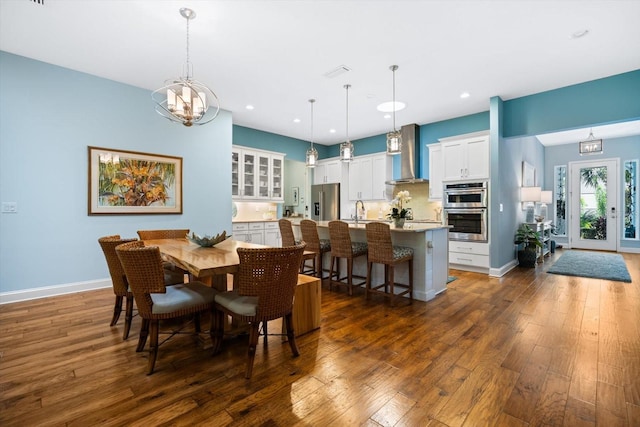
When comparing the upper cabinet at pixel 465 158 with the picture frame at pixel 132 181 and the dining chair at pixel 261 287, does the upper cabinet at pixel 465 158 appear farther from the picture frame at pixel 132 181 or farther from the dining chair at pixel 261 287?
the picture frame at pixel 132 181

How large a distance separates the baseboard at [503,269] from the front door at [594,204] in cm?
427

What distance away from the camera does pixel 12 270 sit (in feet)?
11.4

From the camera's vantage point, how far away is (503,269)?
16.4ft

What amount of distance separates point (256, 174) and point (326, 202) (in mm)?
2106

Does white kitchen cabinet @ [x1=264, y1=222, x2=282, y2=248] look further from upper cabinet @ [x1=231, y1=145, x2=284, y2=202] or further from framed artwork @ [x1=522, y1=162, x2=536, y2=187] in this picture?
framed artwork @ [x1=522, y1=162, x2=536, y2=187]

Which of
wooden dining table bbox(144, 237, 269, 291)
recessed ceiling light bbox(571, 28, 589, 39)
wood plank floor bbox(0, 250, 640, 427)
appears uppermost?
recessed ceiling light bbox(571, 28, 589, 39)

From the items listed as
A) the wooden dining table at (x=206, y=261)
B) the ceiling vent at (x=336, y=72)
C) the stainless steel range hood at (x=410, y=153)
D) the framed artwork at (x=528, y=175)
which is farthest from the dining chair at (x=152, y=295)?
the framed artwork at (x=528, y=175)

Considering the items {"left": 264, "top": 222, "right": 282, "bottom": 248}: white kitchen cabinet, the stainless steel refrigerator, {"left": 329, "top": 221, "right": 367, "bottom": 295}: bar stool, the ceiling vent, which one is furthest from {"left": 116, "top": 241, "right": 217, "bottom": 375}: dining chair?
the stainless steel refrigerator

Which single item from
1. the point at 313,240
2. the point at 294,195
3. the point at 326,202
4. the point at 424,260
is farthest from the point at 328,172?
the point at 424,260

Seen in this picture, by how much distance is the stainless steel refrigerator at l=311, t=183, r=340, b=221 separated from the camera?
7.57 metres

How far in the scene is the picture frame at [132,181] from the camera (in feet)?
13.1

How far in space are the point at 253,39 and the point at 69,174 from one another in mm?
2999

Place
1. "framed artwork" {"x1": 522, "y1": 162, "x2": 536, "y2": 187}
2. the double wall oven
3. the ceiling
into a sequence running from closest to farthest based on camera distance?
the ceiling < the double wall oven < "framed artwork" {"x1": 522, "y1": 162, "x2": 536, "y2": 187}

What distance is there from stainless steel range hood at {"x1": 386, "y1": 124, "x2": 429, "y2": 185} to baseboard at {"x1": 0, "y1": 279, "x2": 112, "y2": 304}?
5.65 metres
